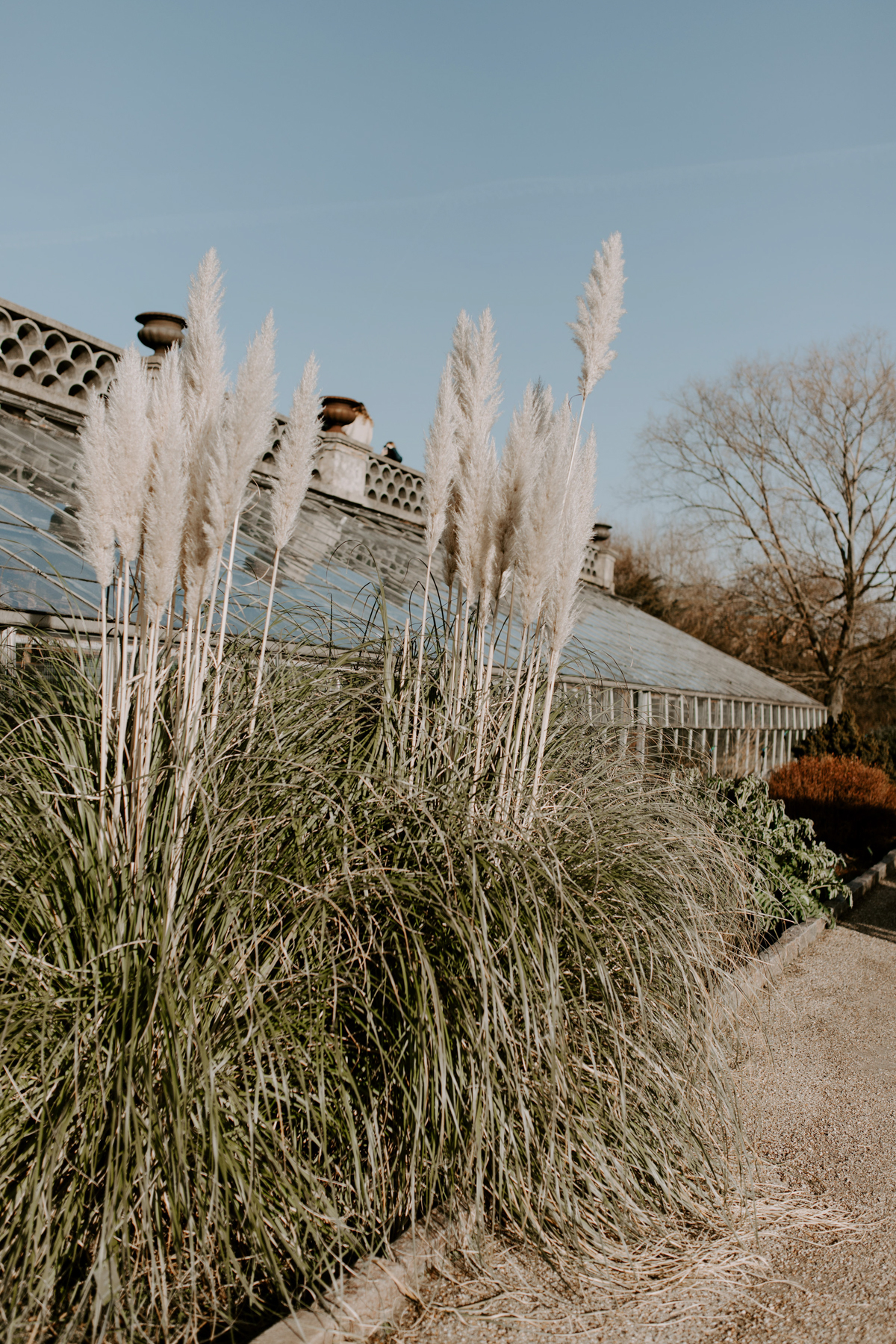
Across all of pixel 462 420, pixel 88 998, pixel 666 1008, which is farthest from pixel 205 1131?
pixel 462 420

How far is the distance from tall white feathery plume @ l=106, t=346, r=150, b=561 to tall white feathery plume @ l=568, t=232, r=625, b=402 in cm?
172

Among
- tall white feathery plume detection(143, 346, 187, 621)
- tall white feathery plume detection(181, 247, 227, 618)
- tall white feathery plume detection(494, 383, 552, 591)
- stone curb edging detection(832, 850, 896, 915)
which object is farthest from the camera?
stone curb edging detection(832, 850, 896, 915)

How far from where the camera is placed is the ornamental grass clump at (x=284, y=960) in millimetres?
1921

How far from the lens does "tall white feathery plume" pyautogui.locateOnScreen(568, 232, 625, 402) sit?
337cm

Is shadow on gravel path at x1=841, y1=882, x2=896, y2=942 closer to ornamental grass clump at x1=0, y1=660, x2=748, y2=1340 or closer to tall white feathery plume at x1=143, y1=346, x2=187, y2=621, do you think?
ornamental grass clump at x1=0, y1=660, x2=748, y2=1340

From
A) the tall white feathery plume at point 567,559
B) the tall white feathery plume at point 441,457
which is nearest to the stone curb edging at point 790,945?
the tall white feathery plume at point 567,559

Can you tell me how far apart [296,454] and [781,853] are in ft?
16.4

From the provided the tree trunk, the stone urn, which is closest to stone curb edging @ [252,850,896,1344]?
the stone urn

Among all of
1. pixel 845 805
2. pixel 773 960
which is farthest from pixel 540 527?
pixel 845 805

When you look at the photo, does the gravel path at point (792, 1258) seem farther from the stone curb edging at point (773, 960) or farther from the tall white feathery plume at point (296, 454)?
the tall white feathery plume at point (296, 454)

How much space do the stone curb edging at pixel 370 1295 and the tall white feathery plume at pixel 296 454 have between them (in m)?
1.98

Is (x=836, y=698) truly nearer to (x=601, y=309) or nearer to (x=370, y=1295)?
(x=601, y=309)

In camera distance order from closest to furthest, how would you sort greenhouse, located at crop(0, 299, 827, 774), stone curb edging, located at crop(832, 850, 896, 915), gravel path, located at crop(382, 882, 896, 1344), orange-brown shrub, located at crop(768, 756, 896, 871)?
1. gravel path, located at crop(382, 882, 896, 1344)
2. greenhouse, located at crop(0, 299, 827, 774)
3. stone curb edging, located at crop(832, 850, 896, 915)
4. orange-brown shrub, located at crop(768, 756, 896, 871)

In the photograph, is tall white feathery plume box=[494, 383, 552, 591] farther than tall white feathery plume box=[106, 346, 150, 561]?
Answer: Yes
